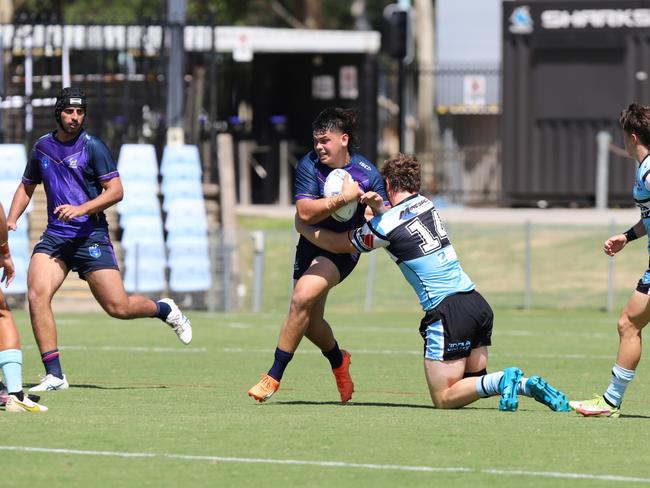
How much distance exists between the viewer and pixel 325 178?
10828mm

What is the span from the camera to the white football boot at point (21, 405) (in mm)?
10020

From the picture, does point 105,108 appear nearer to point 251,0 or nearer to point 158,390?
point 158,390

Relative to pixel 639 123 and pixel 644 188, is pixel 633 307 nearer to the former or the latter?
pixel 644 188

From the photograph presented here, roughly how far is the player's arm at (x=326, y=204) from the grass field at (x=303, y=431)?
134 cm

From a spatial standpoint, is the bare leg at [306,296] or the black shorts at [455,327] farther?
the bare leg at [306,296]

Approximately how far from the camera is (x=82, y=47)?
976 inches

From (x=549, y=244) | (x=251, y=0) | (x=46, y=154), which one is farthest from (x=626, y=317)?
(x=251, y=0)

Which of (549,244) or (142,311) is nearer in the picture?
(142,311)

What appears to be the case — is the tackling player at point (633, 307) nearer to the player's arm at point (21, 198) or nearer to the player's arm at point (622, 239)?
the player's arm at point (622, 239)

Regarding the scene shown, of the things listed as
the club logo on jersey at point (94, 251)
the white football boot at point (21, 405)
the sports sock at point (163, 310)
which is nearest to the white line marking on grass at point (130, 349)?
the sports sock at point (163, 310)

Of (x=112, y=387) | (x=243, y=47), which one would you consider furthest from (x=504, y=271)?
(x=112, y=387)

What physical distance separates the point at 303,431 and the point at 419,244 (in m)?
1.68

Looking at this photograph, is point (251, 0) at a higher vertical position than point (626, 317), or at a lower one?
higher

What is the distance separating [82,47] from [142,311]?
13352mm
